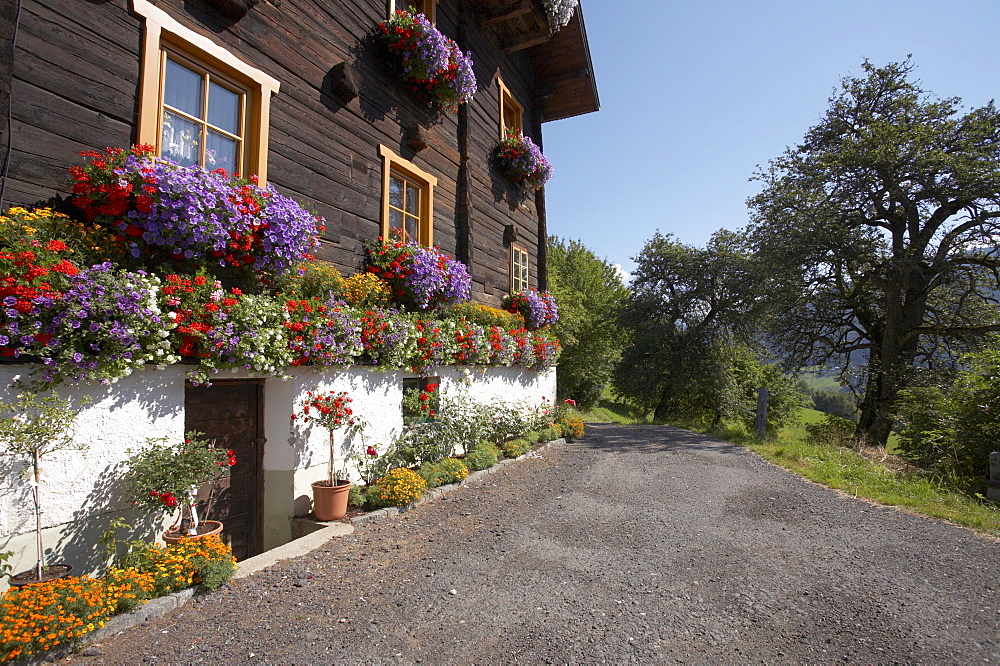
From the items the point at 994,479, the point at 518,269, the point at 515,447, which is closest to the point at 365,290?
the point at 515,447

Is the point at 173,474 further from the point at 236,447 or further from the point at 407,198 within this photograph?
the point at 407,198

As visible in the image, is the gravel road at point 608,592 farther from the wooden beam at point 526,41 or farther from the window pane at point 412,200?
the wooden beam at point 526,41

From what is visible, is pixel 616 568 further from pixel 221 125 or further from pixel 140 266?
pixel 221 125

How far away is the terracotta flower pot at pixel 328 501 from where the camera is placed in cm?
515

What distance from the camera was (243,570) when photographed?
12.9 feet

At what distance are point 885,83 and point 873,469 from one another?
13.3 metres

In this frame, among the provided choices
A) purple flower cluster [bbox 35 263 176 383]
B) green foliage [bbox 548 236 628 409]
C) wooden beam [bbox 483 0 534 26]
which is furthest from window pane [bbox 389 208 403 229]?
green foliage [bbox 548 236 628 409]

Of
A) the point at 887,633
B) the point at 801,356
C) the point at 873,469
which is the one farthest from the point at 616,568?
the point at 801,356

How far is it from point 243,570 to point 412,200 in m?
5.88

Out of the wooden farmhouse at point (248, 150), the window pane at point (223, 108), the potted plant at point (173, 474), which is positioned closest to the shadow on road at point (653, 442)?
the wooden farmhouse at point (248, 150)

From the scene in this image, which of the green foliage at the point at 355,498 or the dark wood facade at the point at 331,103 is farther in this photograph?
the green foliage at the point at 355,498

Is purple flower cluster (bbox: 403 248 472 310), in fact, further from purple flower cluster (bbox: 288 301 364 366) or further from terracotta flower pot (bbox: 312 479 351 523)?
terracotta flower pot (bbox: 312 479 351 523)

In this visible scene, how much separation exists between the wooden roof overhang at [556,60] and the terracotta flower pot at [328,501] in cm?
949

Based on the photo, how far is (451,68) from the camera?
811cm
